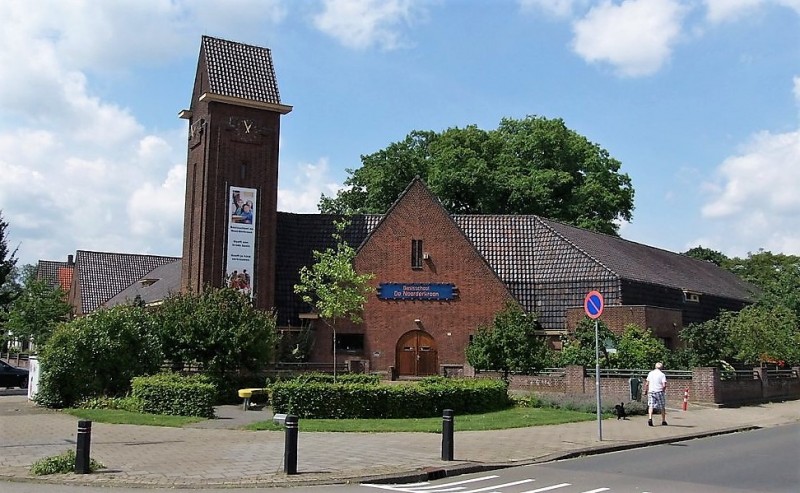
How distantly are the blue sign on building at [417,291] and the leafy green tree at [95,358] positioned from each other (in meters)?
15.8

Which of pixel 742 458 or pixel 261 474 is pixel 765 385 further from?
pixel 261 474

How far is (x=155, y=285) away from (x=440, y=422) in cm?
4355

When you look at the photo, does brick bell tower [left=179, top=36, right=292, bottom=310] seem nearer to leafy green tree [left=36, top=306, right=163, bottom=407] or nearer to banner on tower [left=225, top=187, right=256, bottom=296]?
banner on tower [left=225, top=187, right=256, bottom=296]

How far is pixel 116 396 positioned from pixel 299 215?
22.4 meters

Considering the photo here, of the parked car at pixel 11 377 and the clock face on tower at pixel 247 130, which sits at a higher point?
the clock face on tower at pixel 247 130

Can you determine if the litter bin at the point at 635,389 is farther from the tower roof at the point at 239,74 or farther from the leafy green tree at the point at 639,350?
the tower roof at the point at 239,74

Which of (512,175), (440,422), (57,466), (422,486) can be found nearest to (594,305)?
(440,422)

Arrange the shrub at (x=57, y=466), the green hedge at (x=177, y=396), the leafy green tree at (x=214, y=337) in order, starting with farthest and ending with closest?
the leafy green tree at (x=214, y=337), the green hedge at (x=177, y=396), the shrub at (x=57, y=466)

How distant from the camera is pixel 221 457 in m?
14.8

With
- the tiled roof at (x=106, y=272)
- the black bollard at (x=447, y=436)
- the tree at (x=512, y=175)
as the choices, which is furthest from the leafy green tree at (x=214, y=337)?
the tiled roof at (x=106, y=272)

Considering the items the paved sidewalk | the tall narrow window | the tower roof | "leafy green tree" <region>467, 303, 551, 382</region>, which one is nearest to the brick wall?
the tall narrow window

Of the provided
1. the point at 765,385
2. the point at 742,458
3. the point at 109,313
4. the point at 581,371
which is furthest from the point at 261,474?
the point at 765,385

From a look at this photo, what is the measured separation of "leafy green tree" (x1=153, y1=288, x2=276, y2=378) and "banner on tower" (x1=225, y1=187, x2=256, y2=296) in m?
10.3

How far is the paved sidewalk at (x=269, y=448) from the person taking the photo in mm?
12875
